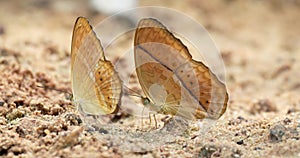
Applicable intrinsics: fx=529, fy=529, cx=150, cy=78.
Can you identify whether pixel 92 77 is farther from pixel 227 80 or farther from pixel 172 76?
pixel 227 80

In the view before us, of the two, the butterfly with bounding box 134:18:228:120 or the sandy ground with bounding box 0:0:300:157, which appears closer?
the sandy ground with bounding box 0:0:300:157

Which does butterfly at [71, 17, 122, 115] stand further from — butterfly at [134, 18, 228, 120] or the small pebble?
the small pebble

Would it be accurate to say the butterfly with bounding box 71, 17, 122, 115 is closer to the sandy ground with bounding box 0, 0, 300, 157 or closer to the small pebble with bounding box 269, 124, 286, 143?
the sandy ground with bounding box 0, 0, 300, 157

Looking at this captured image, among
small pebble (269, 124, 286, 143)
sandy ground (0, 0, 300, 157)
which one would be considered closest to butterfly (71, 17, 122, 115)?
sandy ground (0, 0, 300, 157)

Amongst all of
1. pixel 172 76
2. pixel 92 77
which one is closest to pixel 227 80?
pixel 172 76

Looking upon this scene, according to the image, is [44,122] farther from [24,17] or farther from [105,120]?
[24,17]

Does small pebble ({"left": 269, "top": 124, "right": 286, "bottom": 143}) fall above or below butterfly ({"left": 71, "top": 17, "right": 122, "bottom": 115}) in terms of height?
below
